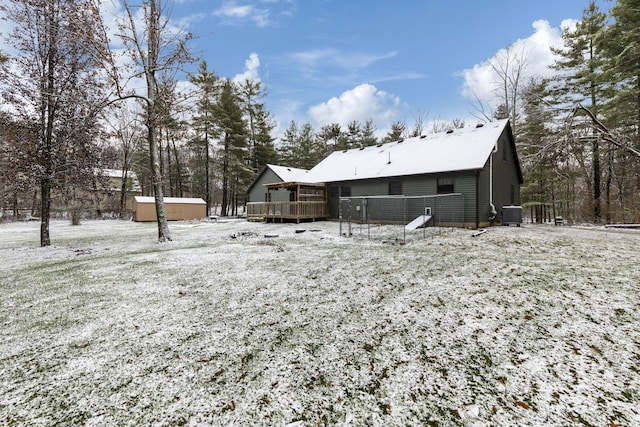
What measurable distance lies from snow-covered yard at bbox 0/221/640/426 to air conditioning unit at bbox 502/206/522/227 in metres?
7.62

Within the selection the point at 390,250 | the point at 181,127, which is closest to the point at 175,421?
the point at 390,250

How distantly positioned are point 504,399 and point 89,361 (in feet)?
11.6

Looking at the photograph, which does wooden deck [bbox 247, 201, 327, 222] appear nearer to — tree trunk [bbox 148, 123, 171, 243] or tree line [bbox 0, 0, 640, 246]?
tree line [bbox 0, 0, 640, 246]

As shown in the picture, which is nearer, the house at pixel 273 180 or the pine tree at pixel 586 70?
the pine tree at pixel 586 70

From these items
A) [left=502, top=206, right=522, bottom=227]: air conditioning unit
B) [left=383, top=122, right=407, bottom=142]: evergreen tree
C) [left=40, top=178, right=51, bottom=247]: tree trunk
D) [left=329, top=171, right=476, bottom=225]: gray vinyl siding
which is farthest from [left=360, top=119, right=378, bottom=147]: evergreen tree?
[left=40, top=178, right=51, bottom=247]: tree trunk

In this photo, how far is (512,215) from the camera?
1250 centimetres

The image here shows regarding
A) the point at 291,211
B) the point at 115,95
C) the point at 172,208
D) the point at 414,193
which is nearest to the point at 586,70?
the point at 414,193

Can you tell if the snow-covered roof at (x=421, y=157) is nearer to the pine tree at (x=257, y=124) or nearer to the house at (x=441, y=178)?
the house at (x=441, y=178)

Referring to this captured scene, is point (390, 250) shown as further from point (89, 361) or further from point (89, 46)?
point (89, 46)

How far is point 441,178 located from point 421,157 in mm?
2080

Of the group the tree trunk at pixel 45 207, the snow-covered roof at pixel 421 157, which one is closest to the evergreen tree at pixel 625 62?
the snow-covered roof at pixel 421 157

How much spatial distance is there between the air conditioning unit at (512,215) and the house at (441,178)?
0.39 meters

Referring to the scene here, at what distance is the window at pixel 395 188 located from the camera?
14156 mm

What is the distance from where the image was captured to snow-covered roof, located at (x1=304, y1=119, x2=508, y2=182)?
1251 centimetres
